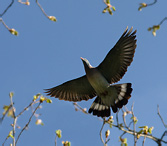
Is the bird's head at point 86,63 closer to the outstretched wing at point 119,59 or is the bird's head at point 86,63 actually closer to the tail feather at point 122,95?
the outstretched wing at point 119,59

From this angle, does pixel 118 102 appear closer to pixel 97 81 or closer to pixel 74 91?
pixel 97 81

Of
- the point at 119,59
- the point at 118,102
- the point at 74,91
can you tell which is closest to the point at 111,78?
the point at 119,59

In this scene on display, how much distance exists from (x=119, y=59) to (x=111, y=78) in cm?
66

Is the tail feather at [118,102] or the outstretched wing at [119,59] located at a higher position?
the outstretched wing at [119,59]

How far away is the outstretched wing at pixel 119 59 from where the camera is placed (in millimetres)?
8172

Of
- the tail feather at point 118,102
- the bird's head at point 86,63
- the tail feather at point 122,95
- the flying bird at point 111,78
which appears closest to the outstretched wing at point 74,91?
the flying bird at point 111,78

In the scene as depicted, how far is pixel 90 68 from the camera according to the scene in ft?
27.8

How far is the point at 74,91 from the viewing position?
30.2 feet

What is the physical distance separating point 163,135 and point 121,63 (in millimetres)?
4503

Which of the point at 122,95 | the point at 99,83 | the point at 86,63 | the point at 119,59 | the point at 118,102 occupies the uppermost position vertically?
the point at 86,63

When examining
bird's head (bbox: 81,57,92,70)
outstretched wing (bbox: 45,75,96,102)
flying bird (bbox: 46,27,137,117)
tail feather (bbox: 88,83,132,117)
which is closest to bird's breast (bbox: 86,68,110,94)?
flying bird (bbox: 46,27,137,117)

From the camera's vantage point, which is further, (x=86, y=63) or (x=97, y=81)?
(x=86, y=63)

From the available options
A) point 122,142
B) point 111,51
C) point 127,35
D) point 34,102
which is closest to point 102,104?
point 111,51

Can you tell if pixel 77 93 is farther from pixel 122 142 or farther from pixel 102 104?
pixel 122 142
